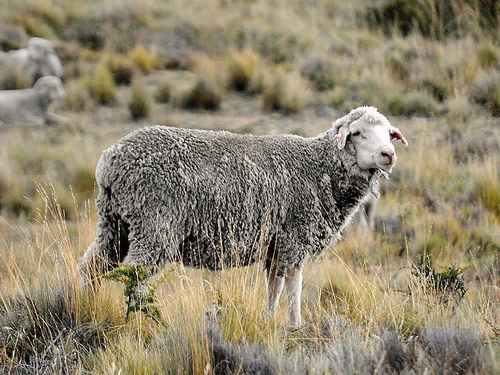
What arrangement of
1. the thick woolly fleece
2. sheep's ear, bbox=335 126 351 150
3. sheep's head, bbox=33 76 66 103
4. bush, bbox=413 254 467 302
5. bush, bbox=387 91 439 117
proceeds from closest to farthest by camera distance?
the thick woolly fleece < bush, bbox=413 254 467 302 < sheep's ear, bbox=335 126 351 150 < sheep's head, bbox=33 76 66 103 < bush, bbox=387 91 439 117

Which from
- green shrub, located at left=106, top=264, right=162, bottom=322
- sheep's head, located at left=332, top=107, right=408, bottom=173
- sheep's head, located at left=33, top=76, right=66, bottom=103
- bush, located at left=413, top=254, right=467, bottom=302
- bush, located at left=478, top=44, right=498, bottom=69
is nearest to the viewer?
green shrub, located at left=106, top=264, right=162, bottom=322

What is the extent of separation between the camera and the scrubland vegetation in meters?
4.49

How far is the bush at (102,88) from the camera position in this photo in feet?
45.2

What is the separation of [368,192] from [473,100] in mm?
7614

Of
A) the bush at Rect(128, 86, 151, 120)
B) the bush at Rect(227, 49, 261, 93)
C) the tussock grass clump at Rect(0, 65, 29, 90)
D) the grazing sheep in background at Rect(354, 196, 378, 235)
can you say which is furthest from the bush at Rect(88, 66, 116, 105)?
the grazing sheep in background at Rect(354, 196, 378, 235)

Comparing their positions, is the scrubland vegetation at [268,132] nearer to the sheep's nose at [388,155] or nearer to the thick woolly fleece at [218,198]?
the thick woolly fleece at [218,198]

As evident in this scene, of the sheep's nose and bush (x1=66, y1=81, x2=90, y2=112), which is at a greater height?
the sheep's nose

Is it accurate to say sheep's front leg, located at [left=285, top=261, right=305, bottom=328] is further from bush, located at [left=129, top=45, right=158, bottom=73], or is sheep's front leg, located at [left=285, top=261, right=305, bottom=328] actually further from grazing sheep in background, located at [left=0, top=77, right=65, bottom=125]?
bush, located at [left=129, top=45, right=158, bottom=73]

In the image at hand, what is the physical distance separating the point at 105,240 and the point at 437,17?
43.5 ft

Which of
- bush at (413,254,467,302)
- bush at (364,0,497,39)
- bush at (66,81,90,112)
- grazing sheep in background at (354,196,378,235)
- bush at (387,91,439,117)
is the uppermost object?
bush at (364,0,497,39)

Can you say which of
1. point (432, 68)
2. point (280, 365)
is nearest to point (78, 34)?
point (432, 68)

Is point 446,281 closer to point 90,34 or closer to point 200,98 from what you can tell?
point 200,98

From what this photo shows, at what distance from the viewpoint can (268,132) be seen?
1204 cm

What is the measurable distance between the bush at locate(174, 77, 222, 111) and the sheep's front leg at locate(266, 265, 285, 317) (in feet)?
25.5
